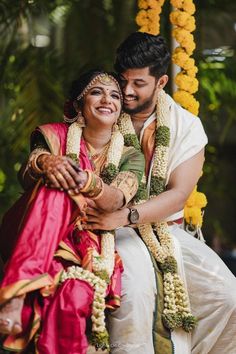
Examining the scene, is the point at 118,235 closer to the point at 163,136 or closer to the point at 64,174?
the point at 163,136

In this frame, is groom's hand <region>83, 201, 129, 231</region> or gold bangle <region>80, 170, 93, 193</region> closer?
gold bangle <region>80, 170, 93, 193</region>

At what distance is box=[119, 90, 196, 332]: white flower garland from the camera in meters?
4.39

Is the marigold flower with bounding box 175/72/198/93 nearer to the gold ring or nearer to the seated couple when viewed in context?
the seated couple

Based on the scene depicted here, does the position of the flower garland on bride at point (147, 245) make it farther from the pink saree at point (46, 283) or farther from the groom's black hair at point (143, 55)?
the groom's black hair at point (143, 55)

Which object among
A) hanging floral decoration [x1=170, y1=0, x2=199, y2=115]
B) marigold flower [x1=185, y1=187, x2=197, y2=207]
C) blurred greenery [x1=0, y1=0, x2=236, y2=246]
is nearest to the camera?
marigold flower [x1=185, y1=187, x2=197, y2=207]

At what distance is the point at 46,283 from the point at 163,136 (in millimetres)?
1226

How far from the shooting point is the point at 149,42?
15.4ft

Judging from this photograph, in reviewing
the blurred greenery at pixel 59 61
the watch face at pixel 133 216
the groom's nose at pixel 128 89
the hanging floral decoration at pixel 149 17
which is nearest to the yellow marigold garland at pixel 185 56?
the hanging floral decoration at pixel 149 17

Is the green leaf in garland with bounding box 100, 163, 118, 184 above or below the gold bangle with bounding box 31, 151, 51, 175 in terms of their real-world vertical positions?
below

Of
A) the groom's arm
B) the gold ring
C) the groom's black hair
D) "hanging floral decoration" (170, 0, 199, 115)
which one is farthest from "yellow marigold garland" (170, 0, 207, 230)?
the gold ring

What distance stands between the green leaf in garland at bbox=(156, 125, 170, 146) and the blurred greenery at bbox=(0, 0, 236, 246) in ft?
8.38

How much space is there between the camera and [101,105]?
438 cm

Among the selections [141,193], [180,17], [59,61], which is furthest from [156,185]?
[59,61]

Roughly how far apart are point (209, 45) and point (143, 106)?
488 centimetres
